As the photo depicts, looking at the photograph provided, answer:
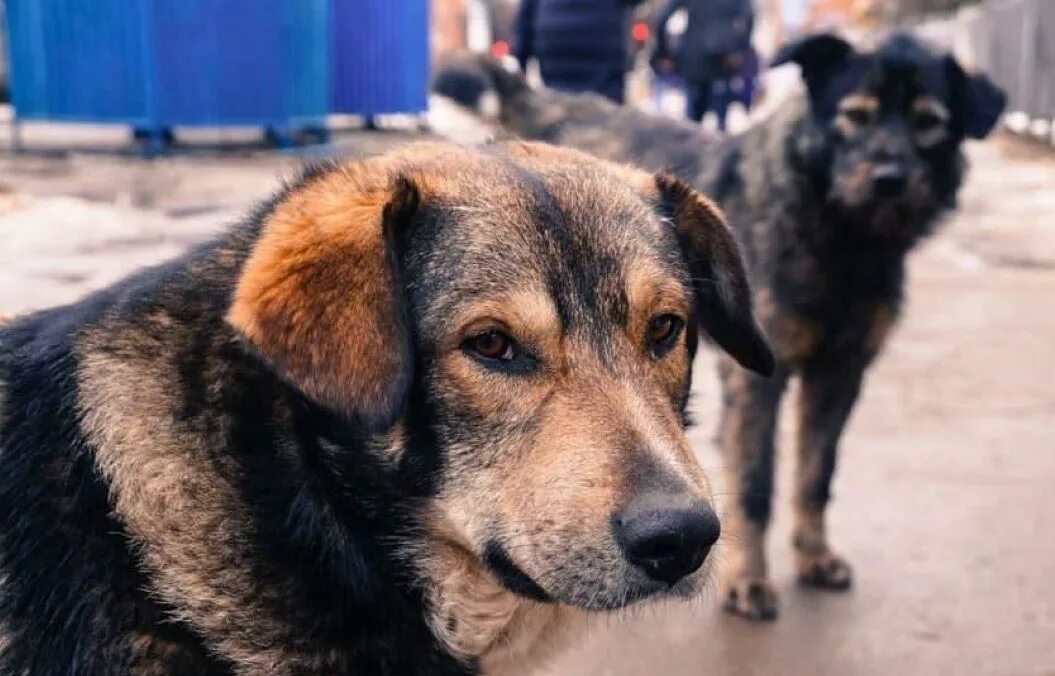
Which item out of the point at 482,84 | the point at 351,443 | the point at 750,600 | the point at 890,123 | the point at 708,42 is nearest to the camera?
the point at 351,443

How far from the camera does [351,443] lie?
231cm

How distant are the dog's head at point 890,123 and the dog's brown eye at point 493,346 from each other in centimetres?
254

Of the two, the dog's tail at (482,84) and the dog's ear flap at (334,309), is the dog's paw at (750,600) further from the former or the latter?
the dog's tail at (482,84)

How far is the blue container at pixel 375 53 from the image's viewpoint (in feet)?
49.1

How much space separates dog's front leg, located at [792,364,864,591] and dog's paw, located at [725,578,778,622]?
30 centimetres

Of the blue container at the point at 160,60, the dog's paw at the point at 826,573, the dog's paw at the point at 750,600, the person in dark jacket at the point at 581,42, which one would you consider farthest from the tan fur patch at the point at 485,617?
the blue container at the point at 160,60

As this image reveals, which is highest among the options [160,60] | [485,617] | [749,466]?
[160,60]

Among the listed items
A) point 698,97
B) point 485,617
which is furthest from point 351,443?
point 698,97

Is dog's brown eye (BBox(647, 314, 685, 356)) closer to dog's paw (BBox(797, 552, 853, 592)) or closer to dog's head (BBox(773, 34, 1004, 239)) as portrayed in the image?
dog's paw (BBox(797, 552, 853, 592))

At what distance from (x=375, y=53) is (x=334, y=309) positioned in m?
13.4

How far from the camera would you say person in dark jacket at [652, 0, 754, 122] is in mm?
10742

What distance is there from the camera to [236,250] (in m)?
2.45

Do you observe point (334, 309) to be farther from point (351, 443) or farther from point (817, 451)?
A: point (817, 451)

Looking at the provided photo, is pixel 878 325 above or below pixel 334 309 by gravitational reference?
below
